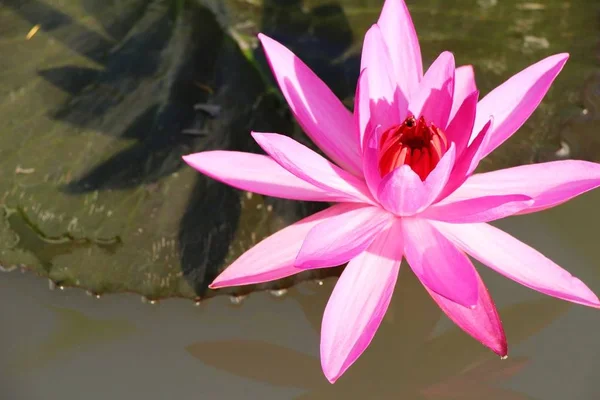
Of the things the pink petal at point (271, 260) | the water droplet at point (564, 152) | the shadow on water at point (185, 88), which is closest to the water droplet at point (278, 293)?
the shadow on water at point (185, 88)

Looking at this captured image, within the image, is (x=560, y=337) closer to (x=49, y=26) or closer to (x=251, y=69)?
(x=251, y=69)

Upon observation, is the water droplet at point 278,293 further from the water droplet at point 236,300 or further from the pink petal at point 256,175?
the pink petal at point 256,175

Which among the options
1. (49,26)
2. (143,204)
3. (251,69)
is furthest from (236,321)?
(49,26)

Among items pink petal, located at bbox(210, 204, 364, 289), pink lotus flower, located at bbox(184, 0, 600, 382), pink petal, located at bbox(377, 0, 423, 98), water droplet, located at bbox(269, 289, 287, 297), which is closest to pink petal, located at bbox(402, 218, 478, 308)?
pink lotus flower, located at bbox(184, 0, 600, 382)

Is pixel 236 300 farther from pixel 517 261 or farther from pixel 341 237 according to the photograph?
pixel 517 261

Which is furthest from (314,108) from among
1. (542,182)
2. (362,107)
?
(542,182)

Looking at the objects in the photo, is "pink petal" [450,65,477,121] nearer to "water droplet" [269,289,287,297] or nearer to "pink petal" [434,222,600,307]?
"pink petal" [434,222,600,307]
